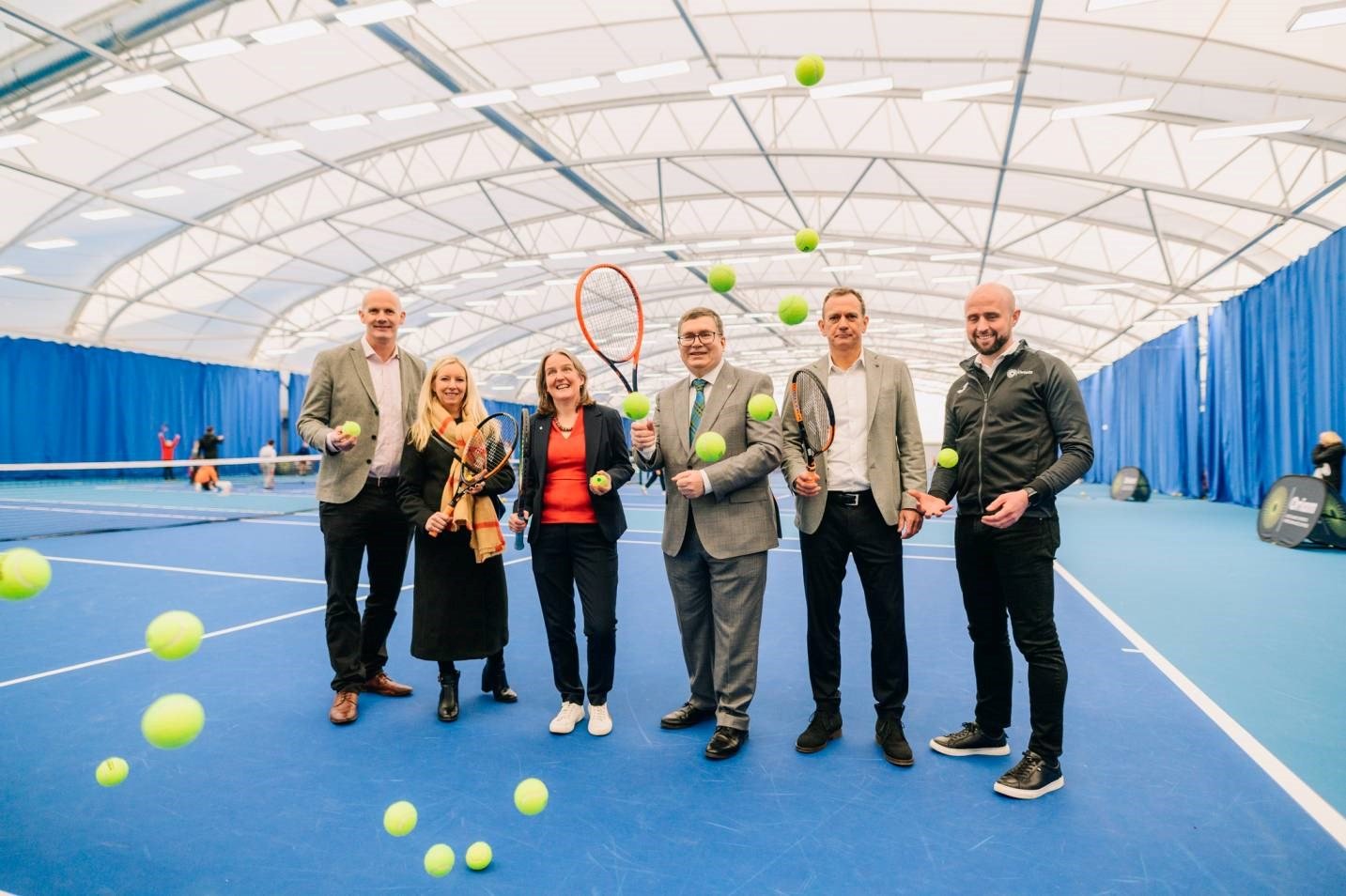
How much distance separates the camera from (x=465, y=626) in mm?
3717

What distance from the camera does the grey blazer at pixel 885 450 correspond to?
3.18 metres

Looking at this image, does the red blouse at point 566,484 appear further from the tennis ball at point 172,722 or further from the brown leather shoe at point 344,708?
the tennis ball at point 172,722

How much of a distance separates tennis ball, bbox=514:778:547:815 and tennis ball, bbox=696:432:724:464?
A: 134cm

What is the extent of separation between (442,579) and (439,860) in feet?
5.26

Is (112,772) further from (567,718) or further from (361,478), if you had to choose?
(567,718)

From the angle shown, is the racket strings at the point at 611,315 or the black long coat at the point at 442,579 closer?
the black long coat at the point at 442,579

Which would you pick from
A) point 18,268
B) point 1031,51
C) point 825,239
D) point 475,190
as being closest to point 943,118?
point 1031,51

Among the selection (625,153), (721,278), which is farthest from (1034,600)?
(625,153)

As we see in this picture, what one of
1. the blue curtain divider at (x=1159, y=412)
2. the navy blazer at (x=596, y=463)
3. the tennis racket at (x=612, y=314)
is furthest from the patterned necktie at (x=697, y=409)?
the blue curtain divider at (x=1159, y=412)

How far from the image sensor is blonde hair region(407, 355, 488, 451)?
3682mm

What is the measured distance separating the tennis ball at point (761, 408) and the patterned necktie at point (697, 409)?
0.80 feet

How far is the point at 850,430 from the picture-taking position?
329 cm

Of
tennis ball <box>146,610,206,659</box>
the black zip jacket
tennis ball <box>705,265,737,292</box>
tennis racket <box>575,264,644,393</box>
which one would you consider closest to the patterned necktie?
tennis ball <box>705,265,737,292</box>

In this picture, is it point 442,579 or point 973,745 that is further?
point 442,579
